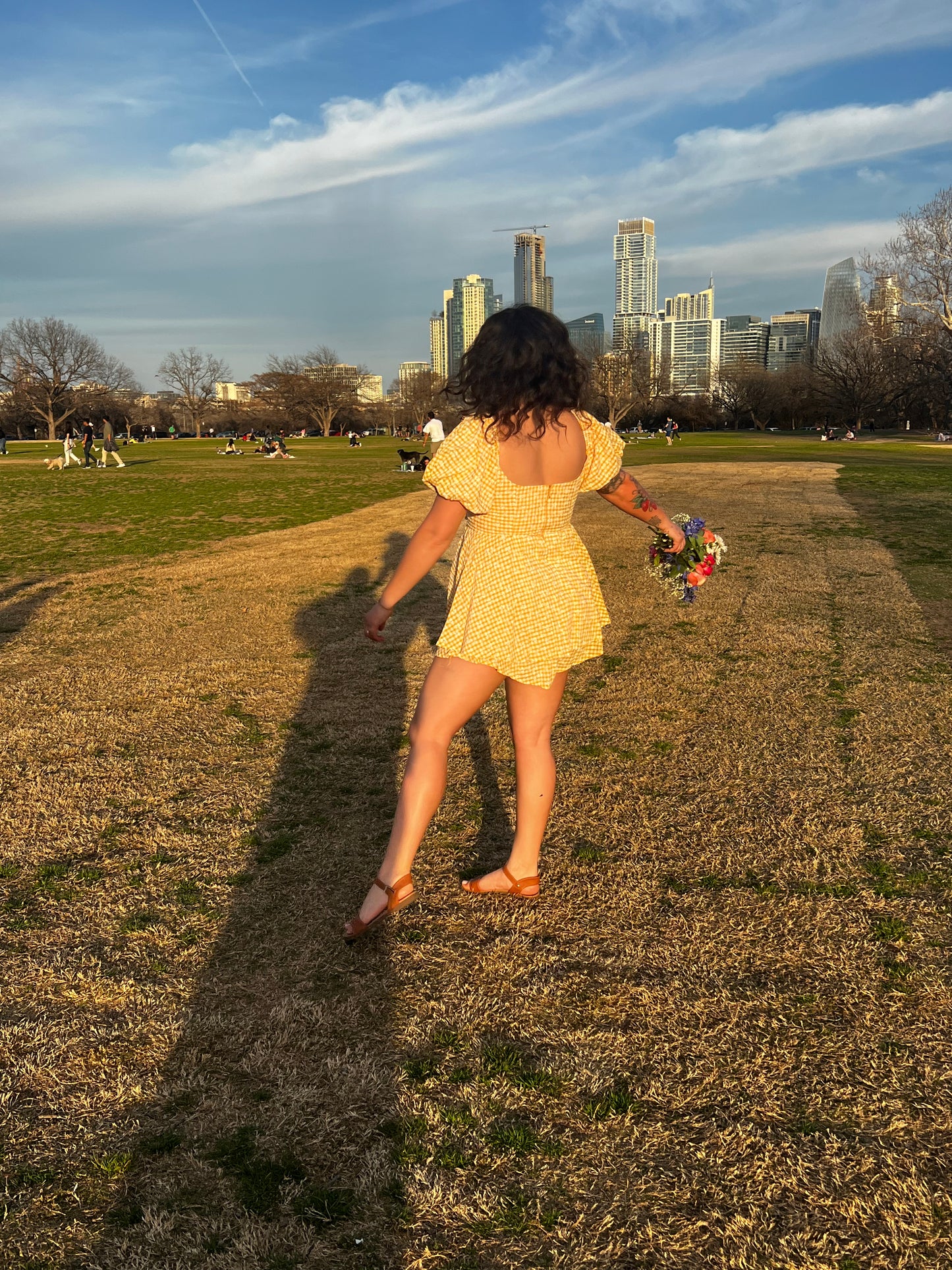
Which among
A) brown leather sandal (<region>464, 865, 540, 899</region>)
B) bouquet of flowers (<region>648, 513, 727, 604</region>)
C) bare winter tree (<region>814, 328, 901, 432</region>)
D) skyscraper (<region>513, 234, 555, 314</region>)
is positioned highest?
skyscraper (<region>513, 234, 555, 314</region>)

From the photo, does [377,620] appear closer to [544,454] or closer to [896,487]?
[544,454]

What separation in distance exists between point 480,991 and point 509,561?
1.50 metres

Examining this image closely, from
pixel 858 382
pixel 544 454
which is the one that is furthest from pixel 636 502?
pixel 858 382

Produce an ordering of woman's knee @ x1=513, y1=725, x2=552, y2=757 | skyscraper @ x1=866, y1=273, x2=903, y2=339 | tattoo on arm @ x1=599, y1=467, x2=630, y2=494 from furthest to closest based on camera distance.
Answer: skyscraper @ x1=866, y1=273, x2=903, y2=339 → tattoo on arm @ x1=599, y1=467, x2=630, y2=494 → woman's knee @ x1=513, y1=725, x2=552, y2=757

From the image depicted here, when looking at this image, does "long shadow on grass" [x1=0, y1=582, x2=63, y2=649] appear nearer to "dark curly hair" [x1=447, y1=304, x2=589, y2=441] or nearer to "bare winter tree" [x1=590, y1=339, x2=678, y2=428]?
"dark curly hair" [x1=447, y1=304, x2=589, y2=441]

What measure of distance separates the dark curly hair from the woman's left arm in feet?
1.05

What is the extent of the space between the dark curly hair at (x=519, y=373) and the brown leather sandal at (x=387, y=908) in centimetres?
168

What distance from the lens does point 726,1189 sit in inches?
84.1

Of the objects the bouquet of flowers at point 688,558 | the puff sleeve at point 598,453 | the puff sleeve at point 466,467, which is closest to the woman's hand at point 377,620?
the puff sleeve at point 466,467

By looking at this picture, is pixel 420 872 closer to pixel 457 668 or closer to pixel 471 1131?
pixel 457 668

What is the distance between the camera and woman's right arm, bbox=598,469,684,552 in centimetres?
348

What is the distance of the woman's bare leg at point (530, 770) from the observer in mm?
3230

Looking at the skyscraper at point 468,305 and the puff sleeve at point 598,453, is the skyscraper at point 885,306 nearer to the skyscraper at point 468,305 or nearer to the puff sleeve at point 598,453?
the puff sleeve at point 598,453

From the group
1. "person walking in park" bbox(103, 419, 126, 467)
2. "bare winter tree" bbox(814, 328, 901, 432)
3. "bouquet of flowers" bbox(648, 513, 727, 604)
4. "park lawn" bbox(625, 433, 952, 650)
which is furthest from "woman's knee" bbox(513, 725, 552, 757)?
"bare winter tree" bbox(814, 328, 901, 432)
